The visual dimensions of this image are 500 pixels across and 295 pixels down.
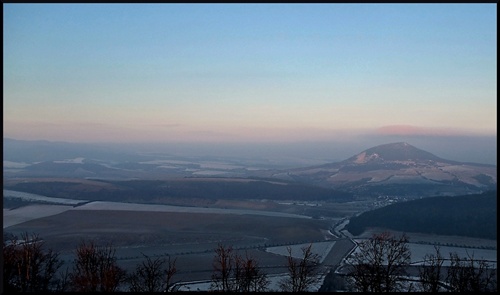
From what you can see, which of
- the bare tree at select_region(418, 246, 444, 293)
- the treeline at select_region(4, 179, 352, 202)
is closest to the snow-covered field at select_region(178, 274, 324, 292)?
the bare tree at select_region(418, 246, 444, 293)

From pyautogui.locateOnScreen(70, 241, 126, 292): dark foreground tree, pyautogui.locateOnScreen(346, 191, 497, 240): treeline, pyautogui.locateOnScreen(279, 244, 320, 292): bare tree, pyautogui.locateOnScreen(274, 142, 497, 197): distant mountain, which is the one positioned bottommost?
pyautogui.locateOnScreen(279, 244, 320, 292): bare tree

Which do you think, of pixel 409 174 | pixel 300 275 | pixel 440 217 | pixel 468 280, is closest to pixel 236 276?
pixel 300 275

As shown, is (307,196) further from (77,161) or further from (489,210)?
(77,161)

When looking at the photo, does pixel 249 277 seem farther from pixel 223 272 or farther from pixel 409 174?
pixel 409 174

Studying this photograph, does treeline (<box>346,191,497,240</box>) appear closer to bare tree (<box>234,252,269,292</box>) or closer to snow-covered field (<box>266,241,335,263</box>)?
snow-covered field (<box>266,241,335,263</box>)

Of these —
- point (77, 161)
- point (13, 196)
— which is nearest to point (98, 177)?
point (77, 161)

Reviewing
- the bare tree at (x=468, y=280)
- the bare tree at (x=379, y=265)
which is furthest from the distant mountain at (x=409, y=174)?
the bare tree at (x=468, y=280)

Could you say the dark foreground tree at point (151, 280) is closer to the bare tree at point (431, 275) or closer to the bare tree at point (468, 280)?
the bare tree at point (431, 275)
